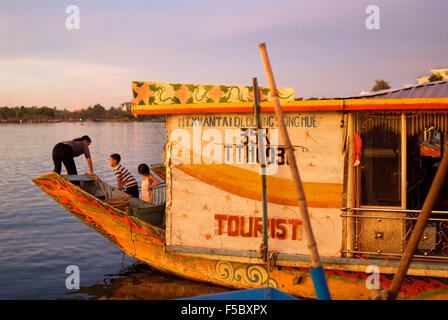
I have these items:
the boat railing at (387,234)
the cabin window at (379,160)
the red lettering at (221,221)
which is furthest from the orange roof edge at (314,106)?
the red lettering at (221,221)

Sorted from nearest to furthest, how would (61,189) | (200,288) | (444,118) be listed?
(444,118) → (200,288) → (61,189)

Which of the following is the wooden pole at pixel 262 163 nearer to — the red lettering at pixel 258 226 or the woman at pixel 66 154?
the red lettering at pixel 258 226

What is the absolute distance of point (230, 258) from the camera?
6.54 m

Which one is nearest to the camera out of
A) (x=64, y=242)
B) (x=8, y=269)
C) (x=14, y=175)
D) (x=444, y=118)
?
(x=444, y=118)

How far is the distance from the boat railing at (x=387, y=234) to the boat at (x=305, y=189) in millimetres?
14

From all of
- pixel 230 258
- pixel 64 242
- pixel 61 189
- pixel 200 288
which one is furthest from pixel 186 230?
pixel 64 242

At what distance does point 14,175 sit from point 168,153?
73.1 feet

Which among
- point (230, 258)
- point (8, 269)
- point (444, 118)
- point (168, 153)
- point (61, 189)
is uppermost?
point (444, 118)

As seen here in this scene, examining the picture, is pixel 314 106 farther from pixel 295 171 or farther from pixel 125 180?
pixel 125 180

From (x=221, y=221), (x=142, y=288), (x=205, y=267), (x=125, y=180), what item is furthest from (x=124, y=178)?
(x=221, y=221)

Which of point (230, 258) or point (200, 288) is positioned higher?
point (230, 258)

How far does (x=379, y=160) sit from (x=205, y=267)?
302cm
